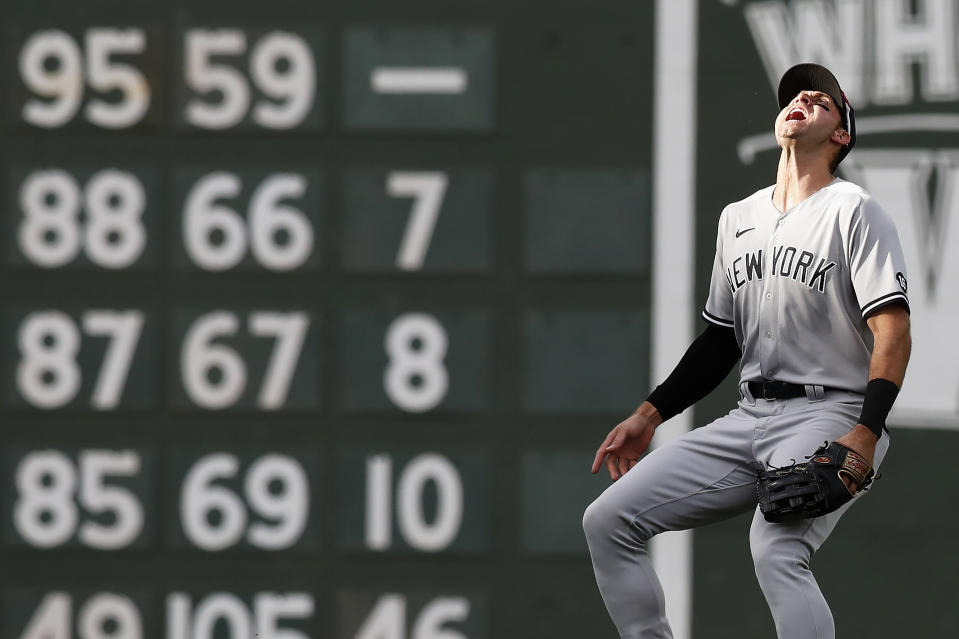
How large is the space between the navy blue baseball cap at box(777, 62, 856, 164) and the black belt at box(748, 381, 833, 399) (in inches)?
19.6

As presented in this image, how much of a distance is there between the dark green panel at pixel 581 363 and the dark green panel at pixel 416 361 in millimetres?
140

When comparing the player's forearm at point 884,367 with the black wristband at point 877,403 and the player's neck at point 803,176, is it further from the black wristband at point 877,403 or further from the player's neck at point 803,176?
the player's neck at point 803,176

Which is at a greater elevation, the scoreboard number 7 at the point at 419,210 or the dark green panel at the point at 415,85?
the dark green panel at the point at 415,85

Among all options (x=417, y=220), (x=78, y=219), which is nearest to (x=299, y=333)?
(x=417, y=220)

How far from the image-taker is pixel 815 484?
2.49 metres

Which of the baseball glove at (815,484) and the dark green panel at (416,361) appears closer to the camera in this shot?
the baseball glove at (815,484)

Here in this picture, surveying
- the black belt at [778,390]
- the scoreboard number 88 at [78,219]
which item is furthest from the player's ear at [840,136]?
the scoreboard number 88 at [78,219]

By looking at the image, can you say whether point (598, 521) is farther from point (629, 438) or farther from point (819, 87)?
point (819, 87)

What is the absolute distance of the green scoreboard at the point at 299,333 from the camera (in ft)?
12.5

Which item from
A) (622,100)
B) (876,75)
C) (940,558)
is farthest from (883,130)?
(940,558)

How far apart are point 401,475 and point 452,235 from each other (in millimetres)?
683

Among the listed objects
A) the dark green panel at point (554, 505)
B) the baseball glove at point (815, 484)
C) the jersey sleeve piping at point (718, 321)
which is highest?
the jersey sleeve piping at point (718, 321)

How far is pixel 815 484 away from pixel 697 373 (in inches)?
21.2

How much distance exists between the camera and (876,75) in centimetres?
392
